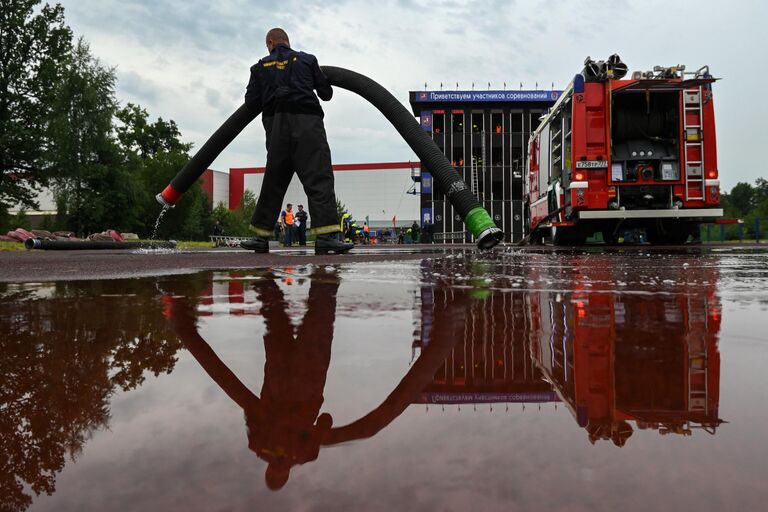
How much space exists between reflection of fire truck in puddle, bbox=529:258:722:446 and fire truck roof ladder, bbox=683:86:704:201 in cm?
843

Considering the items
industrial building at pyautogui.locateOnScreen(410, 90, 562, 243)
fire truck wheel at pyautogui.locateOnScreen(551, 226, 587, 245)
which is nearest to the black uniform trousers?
fire truck wheel at pyautogui.locateOnScreen(551, 226, 587, 245)

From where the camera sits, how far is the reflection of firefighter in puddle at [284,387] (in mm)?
605

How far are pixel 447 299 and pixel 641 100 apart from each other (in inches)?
368

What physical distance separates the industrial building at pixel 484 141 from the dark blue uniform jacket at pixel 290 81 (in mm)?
34712

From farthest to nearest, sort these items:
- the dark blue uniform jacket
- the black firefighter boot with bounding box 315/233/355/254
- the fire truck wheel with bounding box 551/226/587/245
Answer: the fire truck wheel with bounding box 551/226/587/245 < the black firefighter boot with bounding box 315/233/355/254 < the dark blue uniform jacket

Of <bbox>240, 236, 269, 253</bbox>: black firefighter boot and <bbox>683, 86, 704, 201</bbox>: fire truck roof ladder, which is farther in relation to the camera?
<bbox>683, 86, 704, 201</bbox>: fire truck roof ladder

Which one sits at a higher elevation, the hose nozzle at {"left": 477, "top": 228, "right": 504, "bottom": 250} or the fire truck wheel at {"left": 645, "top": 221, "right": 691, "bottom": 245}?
the fire truck wheel at {"left": 645, "top": 221, "right": 691, "bottom": 245}

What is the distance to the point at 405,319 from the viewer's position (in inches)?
61.7

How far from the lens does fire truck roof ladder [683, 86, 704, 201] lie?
9.22m

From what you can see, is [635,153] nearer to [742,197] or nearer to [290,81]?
[290,81]

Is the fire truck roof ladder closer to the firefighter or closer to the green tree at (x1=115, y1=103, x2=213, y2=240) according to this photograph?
the firefighter

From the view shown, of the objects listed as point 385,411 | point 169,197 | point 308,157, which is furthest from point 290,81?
point 385,411

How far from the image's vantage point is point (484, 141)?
1642 inches

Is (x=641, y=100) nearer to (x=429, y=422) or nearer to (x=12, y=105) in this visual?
(x=429, y=422)
